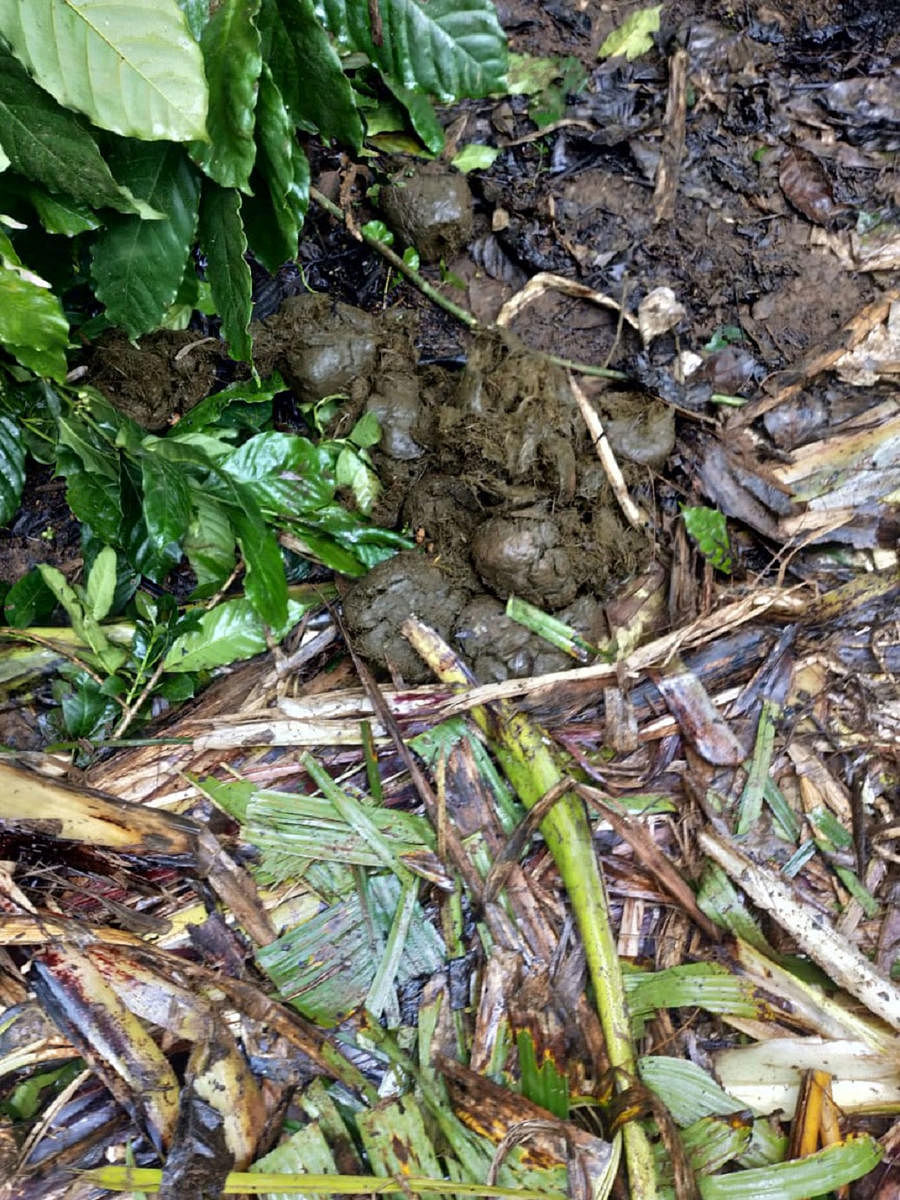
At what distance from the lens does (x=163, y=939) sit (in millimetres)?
1896

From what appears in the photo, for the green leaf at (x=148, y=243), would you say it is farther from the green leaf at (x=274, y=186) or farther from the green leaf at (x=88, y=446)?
the green leaf at (x=88, y=446)

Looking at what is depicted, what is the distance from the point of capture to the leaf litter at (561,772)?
1768 mm

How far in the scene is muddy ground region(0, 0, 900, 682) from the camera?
7.02 feet

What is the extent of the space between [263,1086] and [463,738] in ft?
2.83

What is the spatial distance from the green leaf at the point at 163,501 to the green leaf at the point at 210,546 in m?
0.18

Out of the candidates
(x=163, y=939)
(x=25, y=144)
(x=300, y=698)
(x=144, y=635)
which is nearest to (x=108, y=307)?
(x=25, y=144)

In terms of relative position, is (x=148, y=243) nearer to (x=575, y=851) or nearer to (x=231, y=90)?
(x=231, y=90)

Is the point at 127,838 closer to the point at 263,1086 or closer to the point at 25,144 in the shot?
the point at 263,1086

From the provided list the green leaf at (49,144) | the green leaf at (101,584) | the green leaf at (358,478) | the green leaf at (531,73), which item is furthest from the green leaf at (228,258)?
the green leaf at (531,73)

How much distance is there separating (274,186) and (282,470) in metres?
0.73

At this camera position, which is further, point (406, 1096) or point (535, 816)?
point (535, 816)

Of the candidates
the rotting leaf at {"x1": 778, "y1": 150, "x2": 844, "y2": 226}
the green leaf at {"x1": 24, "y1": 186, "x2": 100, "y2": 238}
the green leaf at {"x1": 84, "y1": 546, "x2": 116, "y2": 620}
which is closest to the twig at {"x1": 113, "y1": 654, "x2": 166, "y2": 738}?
the green leaf at {"x1": 84, "y1": 546, "x2": 116, "y2": 620}

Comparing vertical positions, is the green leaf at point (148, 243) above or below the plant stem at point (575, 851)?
above

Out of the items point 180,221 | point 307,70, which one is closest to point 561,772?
point 180,221
